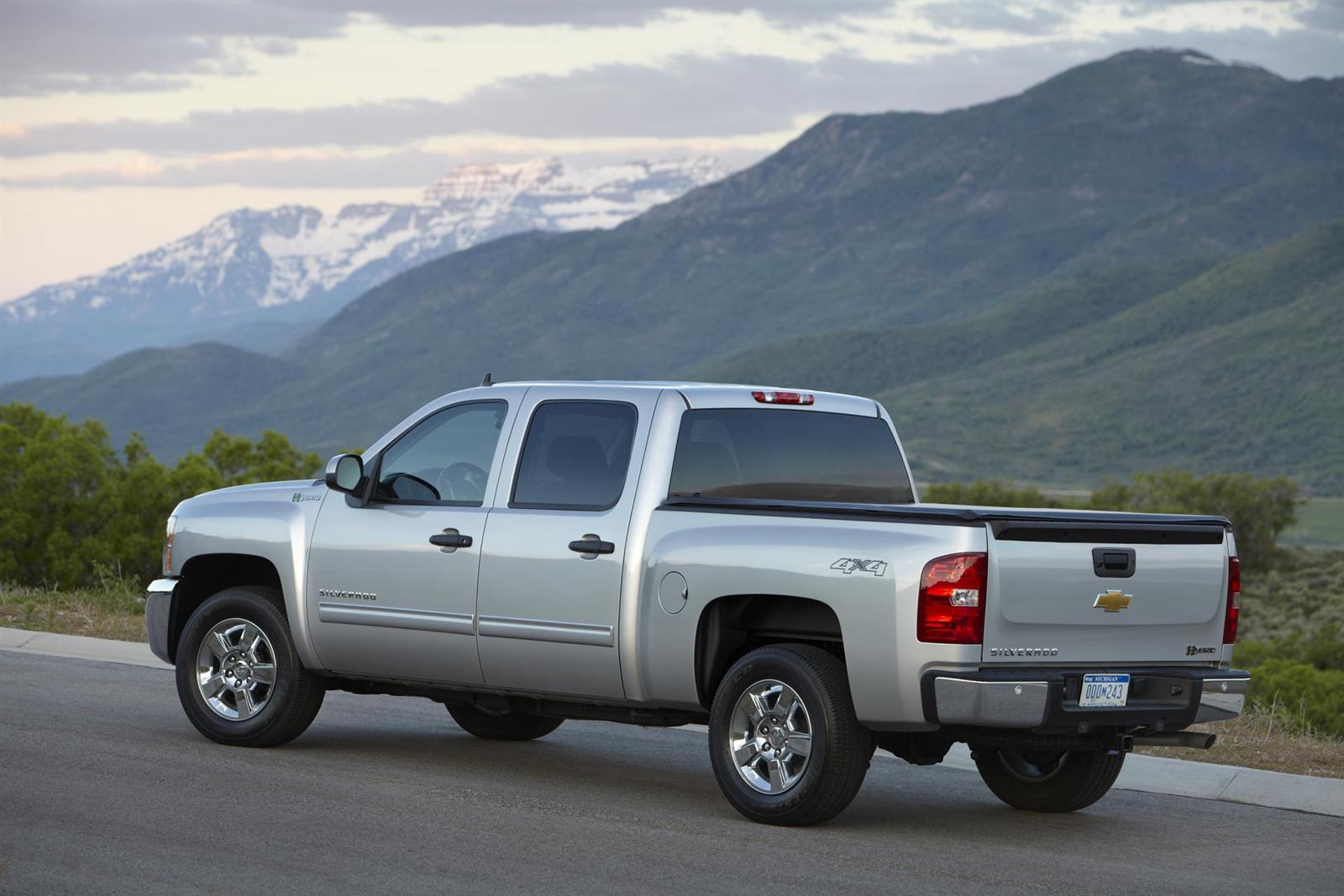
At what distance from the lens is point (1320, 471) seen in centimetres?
11681

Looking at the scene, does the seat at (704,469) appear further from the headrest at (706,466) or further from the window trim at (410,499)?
the window trim at (410,499)

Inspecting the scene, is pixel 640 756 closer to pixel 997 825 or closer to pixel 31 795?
pixel 997 825

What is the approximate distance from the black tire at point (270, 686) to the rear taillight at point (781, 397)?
261 cm

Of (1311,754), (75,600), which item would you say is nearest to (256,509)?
(1311,754)

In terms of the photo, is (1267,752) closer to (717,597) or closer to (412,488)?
(717,597)

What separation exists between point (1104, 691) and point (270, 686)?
13.6 feet

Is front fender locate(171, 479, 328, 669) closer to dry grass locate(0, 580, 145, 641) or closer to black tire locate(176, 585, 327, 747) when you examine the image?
black tire locate(176, 585, 327, 747)

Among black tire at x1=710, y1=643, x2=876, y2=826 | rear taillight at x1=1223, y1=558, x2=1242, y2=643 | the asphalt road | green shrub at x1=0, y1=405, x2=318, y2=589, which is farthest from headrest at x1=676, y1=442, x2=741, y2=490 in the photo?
green shrub at x1=0, y1=405, x2=318, y2=589

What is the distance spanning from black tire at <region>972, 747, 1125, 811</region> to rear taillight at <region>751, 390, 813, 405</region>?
1.79m

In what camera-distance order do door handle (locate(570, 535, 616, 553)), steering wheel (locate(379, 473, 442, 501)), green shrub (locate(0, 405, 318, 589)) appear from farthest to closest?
1. green shrub (locate(0, 405, 318, 589))
2. steering wheel (locate(379, 473, 442, 501))
3. door handle (locate(570, 535, 616, 553))

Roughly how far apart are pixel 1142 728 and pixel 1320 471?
11624 centimetres

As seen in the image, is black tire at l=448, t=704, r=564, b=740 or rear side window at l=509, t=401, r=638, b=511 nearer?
rear side window at l=509, t=401, r=638, b=511

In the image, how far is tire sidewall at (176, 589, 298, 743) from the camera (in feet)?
29.4

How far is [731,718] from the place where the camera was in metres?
7.62
